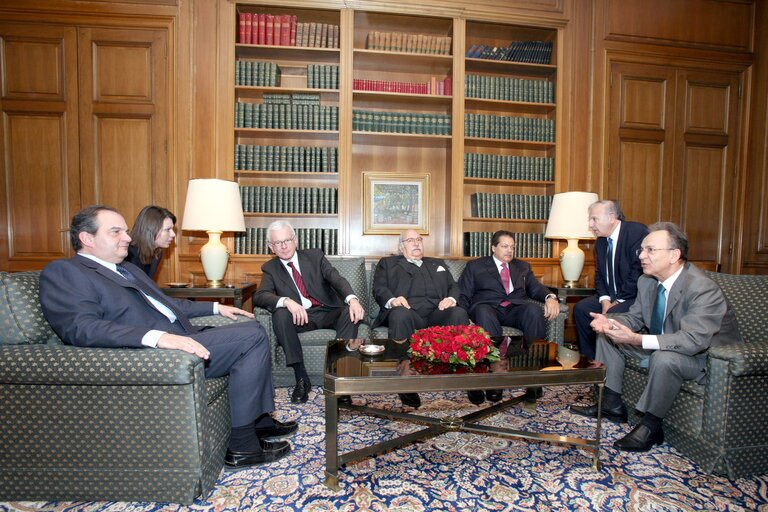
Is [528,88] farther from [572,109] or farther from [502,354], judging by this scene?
[502,354]

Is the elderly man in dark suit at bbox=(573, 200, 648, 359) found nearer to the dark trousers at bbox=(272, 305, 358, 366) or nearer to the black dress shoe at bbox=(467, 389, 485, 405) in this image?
the black dress shoe at bbox=(467, 389, 485, 405)

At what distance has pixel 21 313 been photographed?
1.71m

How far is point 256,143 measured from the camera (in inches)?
166

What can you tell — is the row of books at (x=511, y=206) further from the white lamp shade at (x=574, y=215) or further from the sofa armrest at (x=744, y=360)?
the sofa armrest at (x=744, y=360)

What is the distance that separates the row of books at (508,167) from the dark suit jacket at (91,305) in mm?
3156

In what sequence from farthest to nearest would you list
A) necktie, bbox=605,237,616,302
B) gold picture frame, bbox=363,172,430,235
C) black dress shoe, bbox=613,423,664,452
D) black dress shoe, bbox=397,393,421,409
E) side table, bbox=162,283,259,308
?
gold picture frame, bbox=363,172,430,235 → side table, bbox=162,283,259,308 → necktie, bbox=605,237,616,302 → black dress shoe, bbox=397,393,421,409 → black dress shoe, bbox=613,423,664,452

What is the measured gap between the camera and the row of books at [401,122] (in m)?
4.11

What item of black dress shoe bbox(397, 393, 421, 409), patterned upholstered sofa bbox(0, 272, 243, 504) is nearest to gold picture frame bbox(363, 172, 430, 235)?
black dress shoe bbox(397, 393, 421, 409)

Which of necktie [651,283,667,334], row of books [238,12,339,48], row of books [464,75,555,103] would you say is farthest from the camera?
row of books [464,75,555,103]

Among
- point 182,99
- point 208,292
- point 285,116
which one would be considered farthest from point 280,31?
point 208,292

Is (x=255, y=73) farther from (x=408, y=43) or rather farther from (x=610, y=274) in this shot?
(x=610, y=274)

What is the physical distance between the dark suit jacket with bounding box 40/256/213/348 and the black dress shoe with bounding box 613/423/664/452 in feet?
7.34

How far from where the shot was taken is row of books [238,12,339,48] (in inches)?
156

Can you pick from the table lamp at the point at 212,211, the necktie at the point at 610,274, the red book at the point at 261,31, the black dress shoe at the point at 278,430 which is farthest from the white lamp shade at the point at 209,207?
the necktie at the point at 610,274
